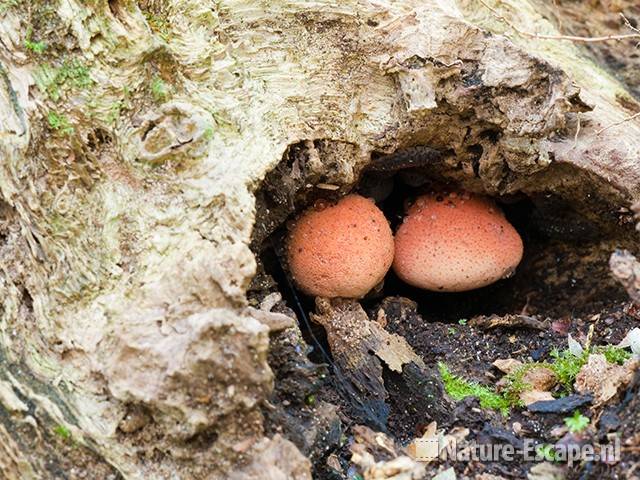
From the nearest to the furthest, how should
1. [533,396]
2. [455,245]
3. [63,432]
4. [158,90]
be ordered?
[63,432] < [158,90] < [533,396] < [455,245]

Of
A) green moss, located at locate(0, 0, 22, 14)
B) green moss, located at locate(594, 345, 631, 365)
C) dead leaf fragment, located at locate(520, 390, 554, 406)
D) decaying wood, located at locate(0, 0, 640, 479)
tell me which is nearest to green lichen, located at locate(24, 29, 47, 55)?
decaying wood, located at locate(0, 0, 640, 479)

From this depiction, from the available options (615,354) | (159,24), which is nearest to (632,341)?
(615,354)

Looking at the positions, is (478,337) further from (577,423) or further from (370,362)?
(577,423)

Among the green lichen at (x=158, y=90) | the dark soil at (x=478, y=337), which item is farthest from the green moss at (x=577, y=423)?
the green lichen at (x=158, y=90)

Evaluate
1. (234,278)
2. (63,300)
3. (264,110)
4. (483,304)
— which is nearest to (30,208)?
(63,300)

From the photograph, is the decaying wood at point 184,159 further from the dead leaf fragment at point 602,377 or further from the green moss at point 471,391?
the dead leaf fragment at point 602,377

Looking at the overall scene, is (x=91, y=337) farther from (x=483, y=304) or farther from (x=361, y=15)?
(x=483, y=304)
